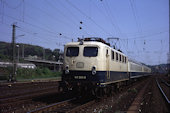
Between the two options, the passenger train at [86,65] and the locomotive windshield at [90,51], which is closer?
the passenger train at [86,65]

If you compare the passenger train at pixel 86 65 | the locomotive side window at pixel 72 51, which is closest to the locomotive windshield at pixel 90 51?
the passenger train at pixel 86 65

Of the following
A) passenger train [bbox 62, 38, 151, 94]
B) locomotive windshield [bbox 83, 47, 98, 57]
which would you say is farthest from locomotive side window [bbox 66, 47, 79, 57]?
locomotive windshield [bbox 83, 47, 98, 57]

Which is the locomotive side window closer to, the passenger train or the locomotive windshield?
the passenger train

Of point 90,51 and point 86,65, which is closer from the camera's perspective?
point 86,65

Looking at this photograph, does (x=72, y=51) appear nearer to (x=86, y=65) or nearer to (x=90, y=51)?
(x=90, y=51)

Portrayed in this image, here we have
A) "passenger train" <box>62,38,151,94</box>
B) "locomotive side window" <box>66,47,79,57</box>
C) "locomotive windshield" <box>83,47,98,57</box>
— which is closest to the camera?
"passenger train" <box>62,38,151,94</box>

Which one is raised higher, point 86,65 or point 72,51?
point 72,51

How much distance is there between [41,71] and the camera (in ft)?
168

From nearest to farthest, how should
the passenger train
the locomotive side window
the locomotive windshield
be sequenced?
the passenger train, the locomotive windshield, the locomotive side window

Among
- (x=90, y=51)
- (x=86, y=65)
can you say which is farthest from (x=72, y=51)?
(x=86, y=65)

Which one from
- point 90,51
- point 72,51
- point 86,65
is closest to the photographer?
point 86,65

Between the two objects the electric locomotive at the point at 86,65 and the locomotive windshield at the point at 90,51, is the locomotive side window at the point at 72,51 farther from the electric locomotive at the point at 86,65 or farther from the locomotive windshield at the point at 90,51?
the locomotive windshield at the point at 90,51

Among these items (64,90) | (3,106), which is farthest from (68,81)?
(3,106)

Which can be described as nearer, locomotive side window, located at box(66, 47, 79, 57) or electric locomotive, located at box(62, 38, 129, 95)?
electric locomotive, located at box(62, 38, 129, 95)
